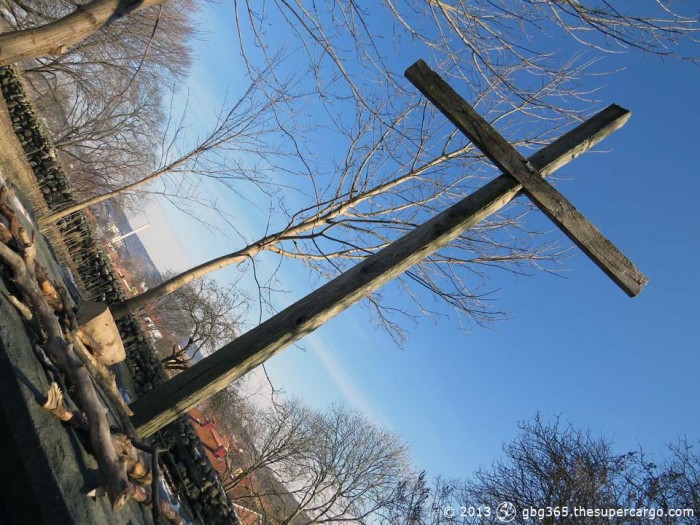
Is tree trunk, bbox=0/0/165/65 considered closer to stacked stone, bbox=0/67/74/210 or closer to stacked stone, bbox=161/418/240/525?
stacked stone, bbox=161/418/240/525

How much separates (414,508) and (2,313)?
43.7 ft

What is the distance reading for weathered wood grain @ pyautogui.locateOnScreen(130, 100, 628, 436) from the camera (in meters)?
3.28

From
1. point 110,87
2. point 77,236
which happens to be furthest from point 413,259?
point 110,87

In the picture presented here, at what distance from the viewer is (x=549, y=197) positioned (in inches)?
155

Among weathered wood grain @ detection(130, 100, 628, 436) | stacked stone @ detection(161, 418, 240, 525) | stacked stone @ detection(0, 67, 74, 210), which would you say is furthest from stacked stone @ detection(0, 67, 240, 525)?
weathered wood grain @ detection(130, 100, 628, 436)

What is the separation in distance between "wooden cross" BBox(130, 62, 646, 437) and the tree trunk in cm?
211

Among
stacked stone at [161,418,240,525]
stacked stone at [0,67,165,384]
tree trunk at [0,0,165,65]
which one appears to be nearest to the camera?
tree trunk at [0,0,165,65]

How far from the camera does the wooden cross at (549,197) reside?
396 cm

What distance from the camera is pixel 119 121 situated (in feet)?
44.7

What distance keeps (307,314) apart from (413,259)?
81 cm

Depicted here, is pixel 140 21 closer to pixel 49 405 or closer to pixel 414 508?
pixel 49 405

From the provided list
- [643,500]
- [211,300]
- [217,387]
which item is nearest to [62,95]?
[211,300]

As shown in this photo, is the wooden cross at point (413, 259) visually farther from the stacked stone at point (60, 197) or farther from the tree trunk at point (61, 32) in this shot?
the stacked stone at point (60, 197)

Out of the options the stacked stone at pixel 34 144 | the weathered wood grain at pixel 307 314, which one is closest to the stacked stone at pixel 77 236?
the stacked stone at pixel 34 144
